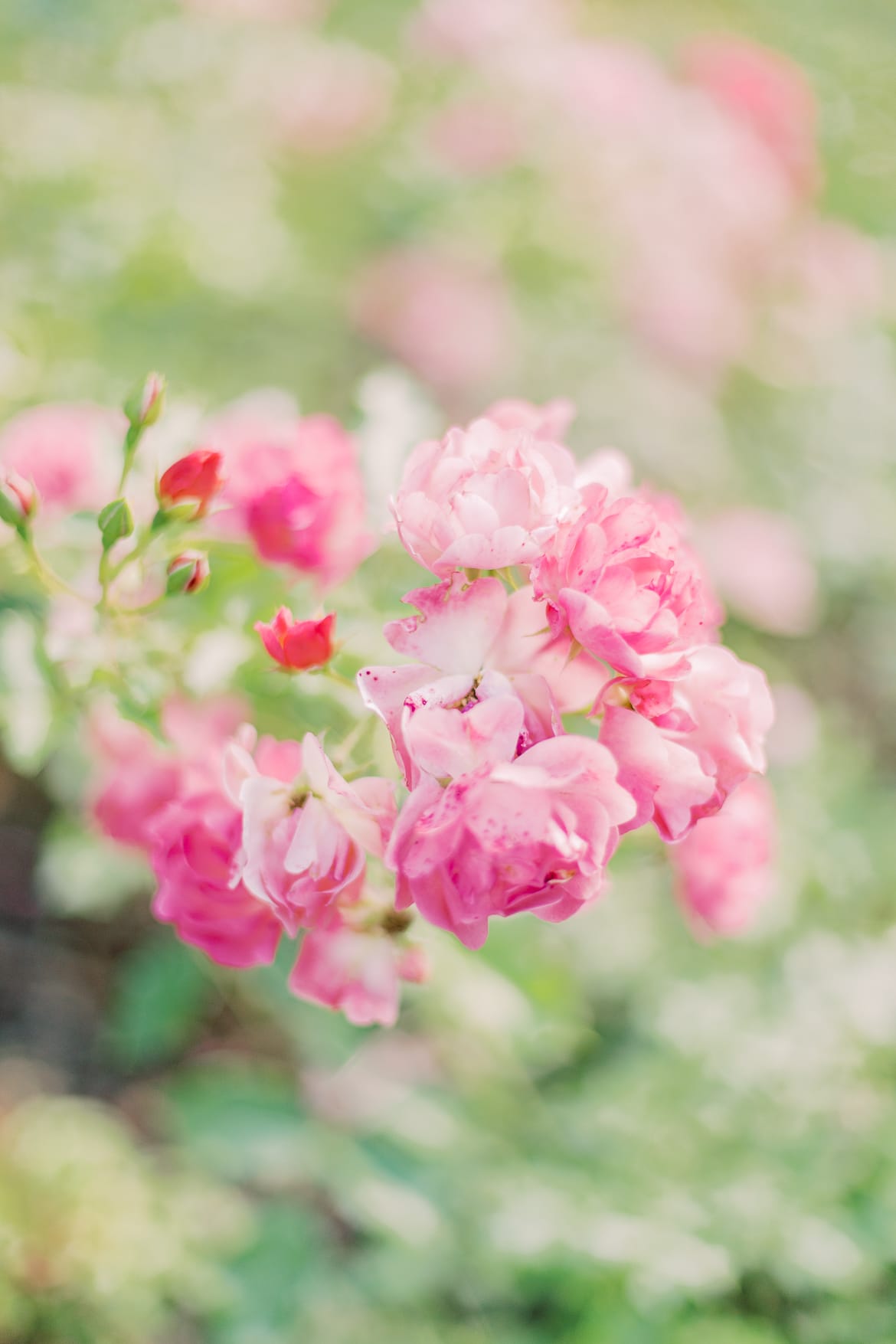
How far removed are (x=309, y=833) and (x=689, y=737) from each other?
0.98ft

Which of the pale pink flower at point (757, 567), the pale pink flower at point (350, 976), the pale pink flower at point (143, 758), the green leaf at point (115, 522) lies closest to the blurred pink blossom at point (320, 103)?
the pale pink flower at point (757, 567)

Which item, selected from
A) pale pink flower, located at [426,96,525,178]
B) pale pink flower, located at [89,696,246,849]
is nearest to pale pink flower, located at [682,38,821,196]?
pale pink flower, located at [426,96,525,178]

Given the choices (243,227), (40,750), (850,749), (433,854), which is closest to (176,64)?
(243,227)

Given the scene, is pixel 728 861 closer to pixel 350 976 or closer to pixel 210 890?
pixel 350 976

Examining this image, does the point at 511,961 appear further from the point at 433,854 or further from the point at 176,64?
the point at 176,64

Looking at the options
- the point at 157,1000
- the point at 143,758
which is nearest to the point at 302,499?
the point at 143,758

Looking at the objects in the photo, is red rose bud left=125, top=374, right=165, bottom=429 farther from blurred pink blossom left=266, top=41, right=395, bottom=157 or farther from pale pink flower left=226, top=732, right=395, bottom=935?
blurred pink blossom left=266, top=41, right=395, bottom=157

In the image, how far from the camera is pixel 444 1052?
6.60 feet

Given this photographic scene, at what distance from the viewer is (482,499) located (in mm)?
727

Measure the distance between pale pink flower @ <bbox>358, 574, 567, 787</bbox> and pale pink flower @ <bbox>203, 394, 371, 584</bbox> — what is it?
1.08ft

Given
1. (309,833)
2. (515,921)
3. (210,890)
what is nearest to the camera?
(309,833)

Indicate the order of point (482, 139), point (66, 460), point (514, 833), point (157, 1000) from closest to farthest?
1. point (514, 833)
2. point (66, 460)
3. point (157, 1000)
4. point (482, 139)

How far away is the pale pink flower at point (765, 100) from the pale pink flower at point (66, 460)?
2.19m

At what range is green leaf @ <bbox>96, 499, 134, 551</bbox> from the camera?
0.87 metres
